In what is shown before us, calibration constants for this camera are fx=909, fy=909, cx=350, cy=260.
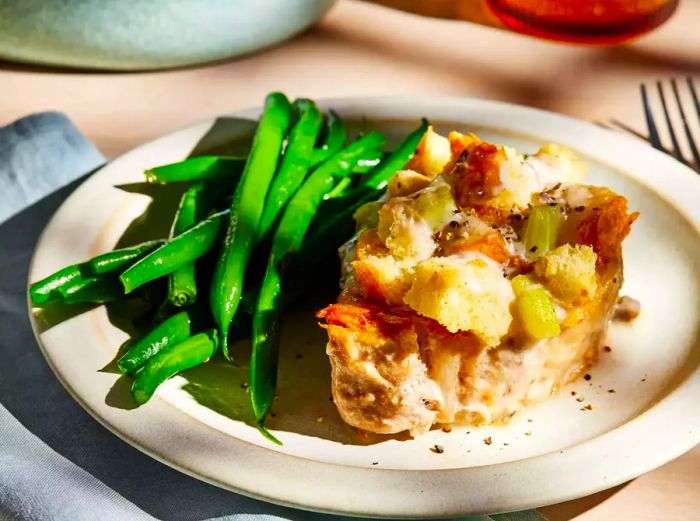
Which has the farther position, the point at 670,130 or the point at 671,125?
the point at 671,125

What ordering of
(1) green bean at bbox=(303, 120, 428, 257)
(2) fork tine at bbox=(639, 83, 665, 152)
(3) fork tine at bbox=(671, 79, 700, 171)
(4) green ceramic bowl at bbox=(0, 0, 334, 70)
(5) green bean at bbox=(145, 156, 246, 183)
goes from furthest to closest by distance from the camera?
(4) green ceramic bowl at bbox=(0, 0, 334, 70) → (2) fork tine at bbox=(639, 83, 665, 152) → (3) fork tine at bbox=(671, 79, 700, 171) → (5) green bean at bbox=(145, 156, 246, 183) → (1) green bean at bbox=(303, 120, 428, 257)

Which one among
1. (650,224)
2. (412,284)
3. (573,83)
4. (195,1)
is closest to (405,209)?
(412,284)

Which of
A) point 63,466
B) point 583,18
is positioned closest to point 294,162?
point 63,466

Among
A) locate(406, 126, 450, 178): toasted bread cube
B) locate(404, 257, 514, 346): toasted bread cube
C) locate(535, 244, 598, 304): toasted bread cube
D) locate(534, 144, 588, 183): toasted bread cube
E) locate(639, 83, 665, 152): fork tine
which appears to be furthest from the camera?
locate(639, 83, 665, 152): fork tine

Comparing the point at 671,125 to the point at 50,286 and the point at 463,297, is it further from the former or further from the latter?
the point at 50,286

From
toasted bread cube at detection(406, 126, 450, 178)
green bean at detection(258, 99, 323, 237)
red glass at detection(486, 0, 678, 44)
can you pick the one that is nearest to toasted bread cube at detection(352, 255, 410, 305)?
toasted bread cube at detection(406, 126, 450, 178)

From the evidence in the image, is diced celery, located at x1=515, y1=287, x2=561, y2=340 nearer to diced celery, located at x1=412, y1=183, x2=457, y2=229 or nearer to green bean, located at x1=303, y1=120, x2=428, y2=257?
diced celery, located at x1=412, y1=183, x2=457, y2=229
